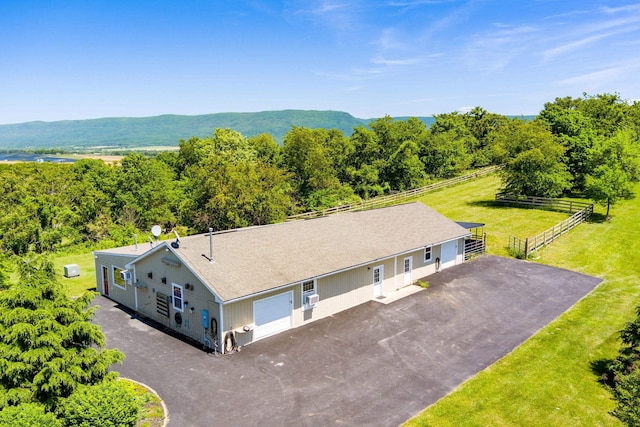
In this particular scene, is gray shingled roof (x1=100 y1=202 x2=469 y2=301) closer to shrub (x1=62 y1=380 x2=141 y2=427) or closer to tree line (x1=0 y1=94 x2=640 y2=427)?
tree line (x1=0 y1=94 x2=640 y2=427)

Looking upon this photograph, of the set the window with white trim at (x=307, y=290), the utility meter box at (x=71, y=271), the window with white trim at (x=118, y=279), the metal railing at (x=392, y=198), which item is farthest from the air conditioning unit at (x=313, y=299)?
the metal railing at (x=392, y=198)

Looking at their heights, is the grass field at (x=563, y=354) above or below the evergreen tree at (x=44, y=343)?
below

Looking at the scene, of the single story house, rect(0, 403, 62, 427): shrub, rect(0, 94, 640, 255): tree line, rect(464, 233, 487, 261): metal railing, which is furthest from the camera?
rect(0, 94, 640, 255): tree line

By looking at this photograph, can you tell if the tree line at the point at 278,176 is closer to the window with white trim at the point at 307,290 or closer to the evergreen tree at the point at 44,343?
the window with white trim at the point at 307,290

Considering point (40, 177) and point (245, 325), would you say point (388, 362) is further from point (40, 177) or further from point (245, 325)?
point (40, 177)

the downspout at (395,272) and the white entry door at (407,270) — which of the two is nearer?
the downspout at (395,272)

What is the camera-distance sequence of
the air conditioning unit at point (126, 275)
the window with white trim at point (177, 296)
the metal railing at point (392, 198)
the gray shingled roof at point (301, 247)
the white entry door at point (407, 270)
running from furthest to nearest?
the metal railing at point (392, 198), the white entry door at point (407, 270), the air conditioning unit at point (126, 275), the window with white trim at point (177, 296), the gray shingled roof at point (301, 247)

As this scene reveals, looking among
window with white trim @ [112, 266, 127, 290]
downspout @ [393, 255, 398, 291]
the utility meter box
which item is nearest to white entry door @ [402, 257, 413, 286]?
downspout @ [393, 255, 398, 291]
